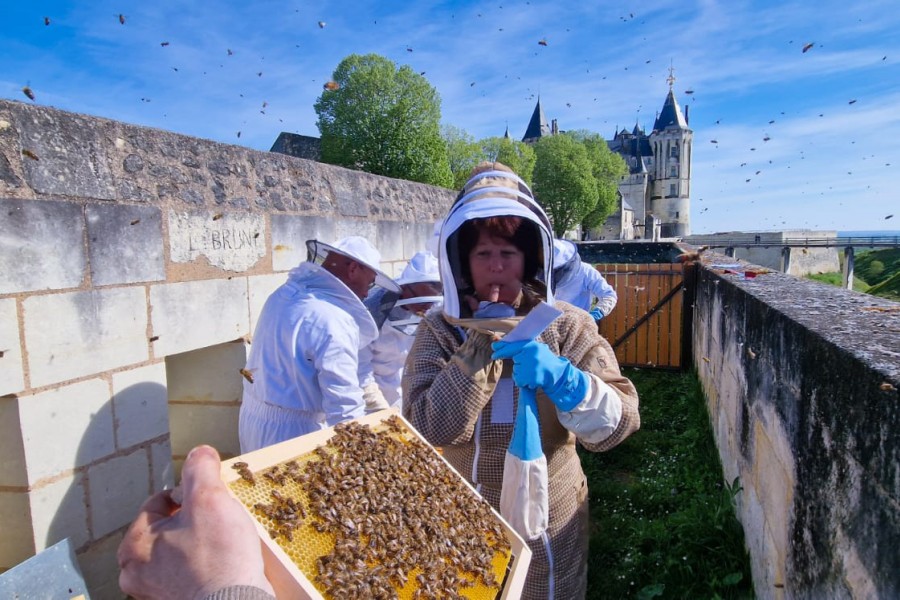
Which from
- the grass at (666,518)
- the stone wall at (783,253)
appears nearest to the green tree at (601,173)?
the stone wall at (783,253)

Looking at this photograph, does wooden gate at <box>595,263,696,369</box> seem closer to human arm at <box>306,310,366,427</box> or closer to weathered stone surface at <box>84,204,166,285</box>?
human arm at <box>306,310,366,427</box>

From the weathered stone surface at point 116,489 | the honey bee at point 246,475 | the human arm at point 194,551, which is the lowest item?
the weathered stone surface at point 116,489

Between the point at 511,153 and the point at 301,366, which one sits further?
the point at 511,153

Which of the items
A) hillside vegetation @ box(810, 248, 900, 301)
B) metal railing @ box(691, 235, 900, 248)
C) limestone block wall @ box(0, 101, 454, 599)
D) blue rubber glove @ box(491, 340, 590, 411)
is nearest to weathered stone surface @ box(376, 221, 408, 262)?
limestone block wall @ box(0, 101, 454, 599)

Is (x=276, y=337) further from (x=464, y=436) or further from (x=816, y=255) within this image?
(x=816, y=255)

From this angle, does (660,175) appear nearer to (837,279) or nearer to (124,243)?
(837,279)

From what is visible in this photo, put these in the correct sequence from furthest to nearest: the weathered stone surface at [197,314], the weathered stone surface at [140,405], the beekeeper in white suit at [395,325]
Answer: the beekeeper in white suit at [395,325]
the weathered stone surface at [197,314]
the weathered stone surface at [140,405]

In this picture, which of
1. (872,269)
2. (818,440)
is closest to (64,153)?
(818,440)

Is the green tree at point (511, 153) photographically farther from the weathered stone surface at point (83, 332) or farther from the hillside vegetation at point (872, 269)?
the weathered stone surface at point (83, 332)

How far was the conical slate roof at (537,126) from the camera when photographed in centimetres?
7906

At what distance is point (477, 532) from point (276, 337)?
6.24ft

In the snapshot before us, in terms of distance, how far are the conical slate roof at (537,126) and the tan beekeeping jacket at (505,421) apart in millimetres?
81203

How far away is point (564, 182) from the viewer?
55.9 m

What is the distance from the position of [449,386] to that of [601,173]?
222 feet
